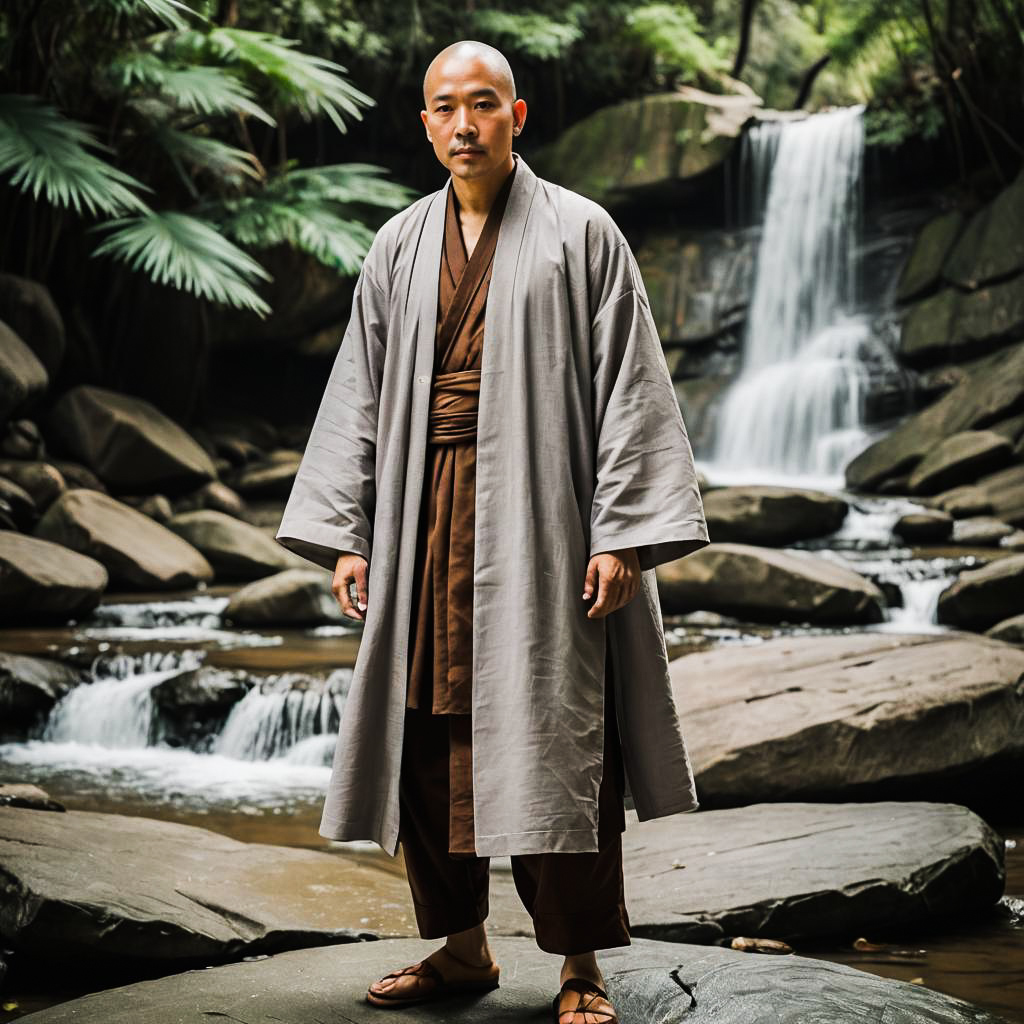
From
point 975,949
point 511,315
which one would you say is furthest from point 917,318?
point 511,315

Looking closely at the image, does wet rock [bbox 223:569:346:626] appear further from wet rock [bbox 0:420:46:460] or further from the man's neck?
the man's neck

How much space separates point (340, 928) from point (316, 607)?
16.0 ft

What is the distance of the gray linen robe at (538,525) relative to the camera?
Answer: 7.89 feet

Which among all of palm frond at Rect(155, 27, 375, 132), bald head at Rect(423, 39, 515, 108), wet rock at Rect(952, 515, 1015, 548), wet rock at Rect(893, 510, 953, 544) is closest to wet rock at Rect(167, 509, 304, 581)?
palm frond at Rect(155, 27, 375, 132)

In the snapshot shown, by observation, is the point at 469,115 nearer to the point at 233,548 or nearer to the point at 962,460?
the point at 233,548

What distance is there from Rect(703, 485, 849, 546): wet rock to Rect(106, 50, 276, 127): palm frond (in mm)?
4398

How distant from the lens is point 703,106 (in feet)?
47.3

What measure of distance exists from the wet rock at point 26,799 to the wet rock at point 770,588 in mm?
4350

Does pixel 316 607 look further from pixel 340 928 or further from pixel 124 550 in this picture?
pixel 340 928

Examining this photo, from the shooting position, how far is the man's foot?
8.47ft

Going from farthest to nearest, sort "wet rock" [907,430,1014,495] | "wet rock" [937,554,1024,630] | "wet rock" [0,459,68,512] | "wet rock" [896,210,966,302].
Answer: "wet rock" [896,210,966,302] < "wet rock" [907,430,1014,495] < "wet rock" [0,459,68,512] < "wet rock" [937,554,1024,630]

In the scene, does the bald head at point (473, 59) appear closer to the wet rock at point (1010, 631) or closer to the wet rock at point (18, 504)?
the wet rock at point (1010, 631)

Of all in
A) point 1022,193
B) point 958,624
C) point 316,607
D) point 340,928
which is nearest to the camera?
point 340,928

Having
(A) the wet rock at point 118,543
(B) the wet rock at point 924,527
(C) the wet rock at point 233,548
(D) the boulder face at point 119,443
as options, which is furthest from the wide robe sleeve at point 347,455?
(D) the boulder face at point 119,443
